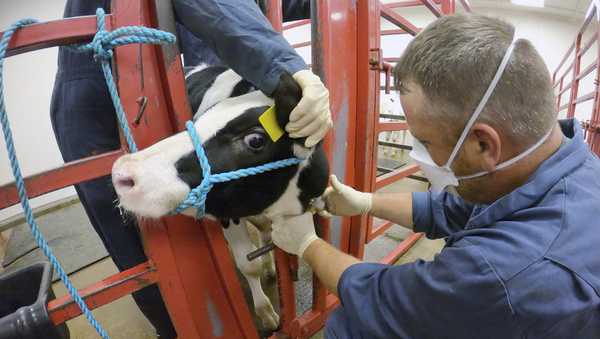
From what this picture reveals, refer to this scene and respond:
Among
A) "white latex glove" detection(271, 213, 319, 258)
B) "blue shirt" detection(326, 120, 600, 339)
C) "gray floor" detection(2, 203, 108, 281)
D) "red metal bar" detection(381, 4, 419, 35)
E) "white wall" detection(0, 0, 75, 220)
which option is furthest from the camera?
"white wall" detection(0, 0, 75, 220)

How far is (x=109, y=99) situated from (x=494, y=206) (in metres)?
1.15

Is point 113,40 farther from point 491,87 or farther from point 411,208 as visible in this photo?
point 411,208

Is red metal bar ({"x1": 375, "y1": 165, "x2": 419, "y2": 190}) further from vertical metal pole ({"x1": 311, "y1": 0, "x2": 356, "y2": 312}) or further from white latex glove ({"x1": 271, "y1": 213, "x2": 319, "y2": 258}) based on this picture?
white latex glove ({"x1": 271, "y1": 213, "x2": 319, "y2": 258})

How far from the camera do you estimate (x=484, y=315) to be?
0.61 m

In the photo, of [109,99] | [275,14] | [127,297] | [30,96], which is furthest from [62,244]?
[275,14]

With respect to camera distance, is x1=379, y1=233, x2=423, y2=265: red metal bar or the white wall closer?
x1=379, y1=233, x2=423, y2=265: red metal bar

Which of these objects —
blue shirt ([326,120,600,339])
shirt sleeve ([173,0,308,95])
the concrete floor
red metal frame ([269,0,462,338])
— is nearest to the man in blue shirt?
blue shirt ([326,120,600,339])

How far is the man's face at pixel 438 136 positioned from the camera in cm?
71

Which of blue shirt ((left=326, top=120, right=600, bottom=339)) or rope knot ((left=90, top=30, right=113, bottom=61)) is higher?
rope knot ((left=90, top=30, right=113, bottom=61))

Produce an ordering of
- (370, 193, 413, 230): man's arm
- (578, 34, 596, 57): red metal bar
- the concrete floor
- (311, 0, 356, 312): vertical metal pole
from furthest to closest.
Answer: (578, 34, 596, 57): red metal bar
the concrete floor
(370, 193, 413, 230): man's arm
(311, 0, 356, 312): vertical metal pole

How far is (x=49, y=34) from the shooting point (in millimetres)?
656

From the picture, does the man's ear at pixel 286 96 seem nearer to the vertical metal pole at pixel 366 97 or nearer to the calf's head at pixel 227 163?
the calf's head at pixel 227 163

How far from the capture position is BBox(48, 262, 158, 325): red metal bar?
2.20ft

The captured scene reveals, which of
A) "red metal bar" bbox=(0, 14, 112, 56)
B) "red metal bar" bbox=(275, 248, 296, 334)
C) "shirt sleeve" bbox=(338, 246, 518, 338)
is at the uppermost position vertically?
"red metal bar" bbox=(0, 14, 112, 56)
